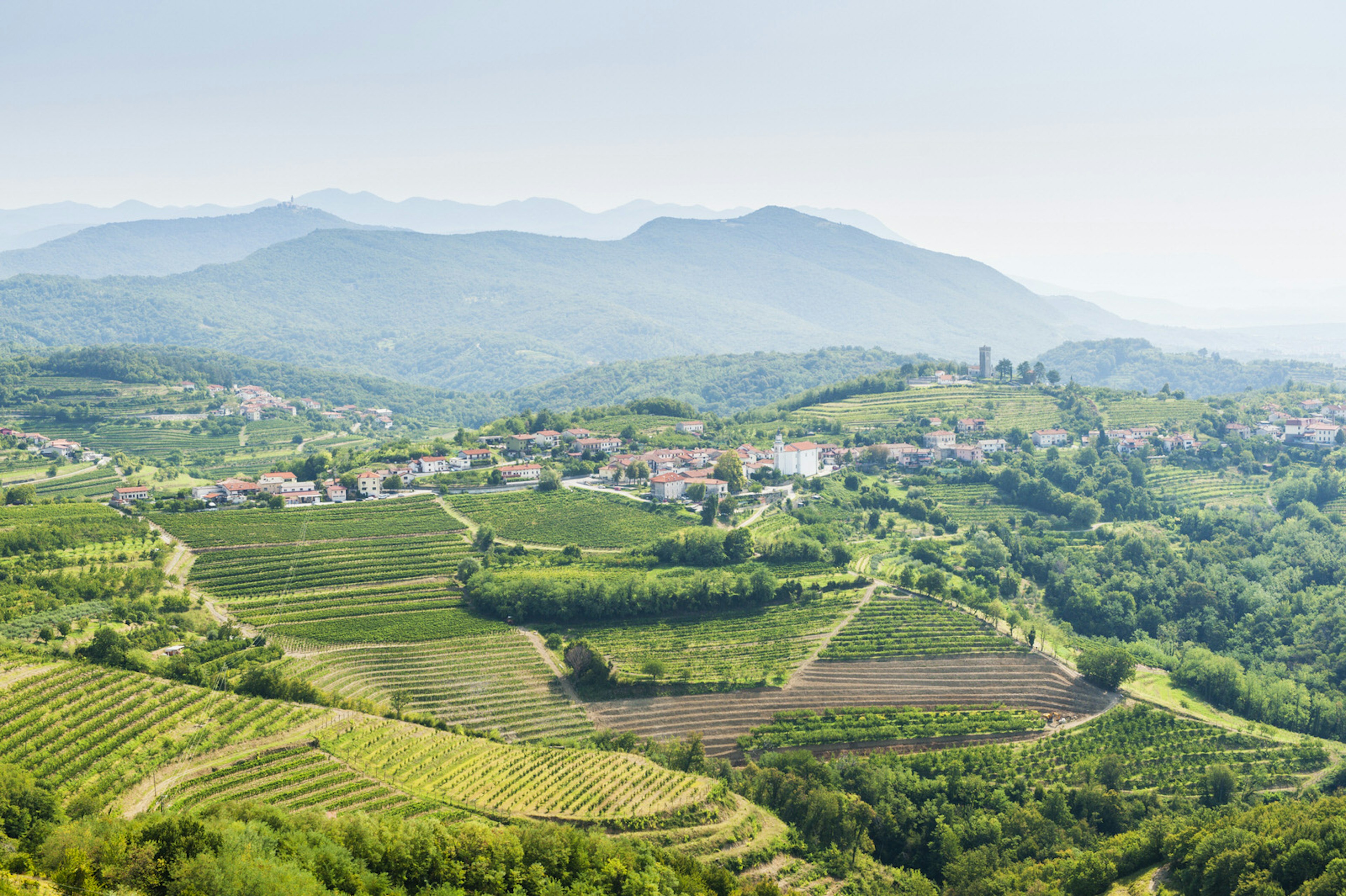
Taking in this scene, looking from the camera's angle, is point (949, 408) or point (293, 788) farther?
point (949, 408)

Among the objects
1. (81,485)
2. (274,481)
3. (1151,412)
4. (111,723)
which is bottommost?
(111,723)

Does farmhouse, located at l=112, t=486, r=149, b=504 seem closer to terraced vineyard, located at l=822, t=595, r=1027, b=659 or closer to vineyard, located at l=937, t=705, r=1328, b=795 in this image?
terraced vineyard, located at l=822, t=595, r=1027, b=659

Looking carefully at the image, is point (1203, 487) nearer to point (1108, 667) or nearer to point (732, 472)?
point (1108, 667)

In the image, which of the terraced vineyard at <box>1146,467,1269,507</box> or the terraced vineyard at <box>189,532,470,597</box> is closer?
the terraced vineyard at <box>189,532,470,597</box>

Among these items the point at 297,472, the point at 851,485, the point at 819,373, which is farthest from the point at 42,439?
the point at 819,373

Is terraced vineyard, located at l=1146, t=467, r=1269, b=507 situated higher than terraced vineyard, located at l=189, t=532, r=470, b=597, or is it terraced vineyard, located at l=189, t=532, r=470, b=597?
terraced vineyard, located at l=1146, t=467, r=1269, b=507

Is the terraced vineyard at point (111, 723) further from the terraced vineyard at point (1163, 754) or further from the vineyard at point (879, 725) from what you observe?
the terraced vineyard at point (1163, 754)

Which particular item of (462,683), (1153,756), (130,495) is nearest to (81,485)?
(130,495)


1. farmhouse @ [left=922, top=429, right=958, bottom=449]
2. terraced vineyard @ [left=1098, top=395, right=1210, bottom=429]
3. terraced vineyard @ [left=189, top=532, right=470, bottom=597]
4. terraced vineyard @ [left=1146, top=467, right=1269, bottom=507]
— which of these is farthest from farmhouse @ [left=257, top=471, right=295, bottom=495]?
terraced vineyard @ [left=1098, top=395, right=1210, bottom=429]
